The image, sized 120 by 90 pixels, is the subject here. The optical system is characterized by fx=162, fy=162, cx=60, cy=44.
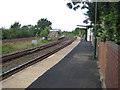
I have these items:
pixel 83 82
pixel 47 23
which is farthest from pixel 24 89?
pixel 47 23

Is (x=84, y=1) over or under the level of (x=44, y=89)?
over

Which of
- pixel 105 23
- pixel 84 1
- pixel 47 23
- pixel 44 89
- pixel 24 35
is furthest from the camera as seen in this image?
pixel 47 23

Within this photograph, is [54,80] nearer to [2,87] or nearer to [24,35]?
[2,87]

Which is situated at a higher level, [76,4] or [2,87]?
[76,4]

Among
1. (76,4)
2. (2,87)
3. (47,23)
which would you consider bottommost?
(2,87)

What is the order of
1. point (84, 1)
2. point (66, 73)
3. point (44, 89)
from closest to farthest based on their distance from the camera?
point (44, 89) < point (66, 73) < point (84, 1)

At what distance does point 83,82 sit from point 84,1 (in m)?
10.1

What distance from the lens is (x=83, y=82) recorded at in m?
8.10

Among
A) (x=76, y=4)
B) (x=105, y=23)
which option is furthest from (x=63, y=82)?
(x=76, y=4)

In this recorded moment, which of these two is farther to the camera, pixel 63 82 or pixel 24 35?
pixel 24 35

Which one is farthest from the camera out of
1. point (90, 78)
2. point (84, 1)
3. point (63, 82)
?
point (84, 1)

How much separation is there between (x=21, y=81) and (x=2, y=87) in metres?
1.08

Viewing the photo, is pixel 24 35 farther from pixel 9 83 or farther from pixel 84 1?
pixel 9 83

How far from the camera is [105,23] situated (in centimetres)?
652
